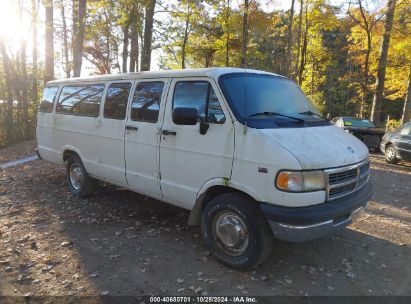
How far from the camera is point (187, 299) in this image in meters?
3.81

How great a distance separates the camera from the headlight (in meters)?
3.83

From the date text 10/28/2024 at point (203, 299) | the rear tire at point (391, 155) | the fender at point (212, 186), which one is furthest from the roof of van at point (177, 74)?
the rear tire at point (391, 155)

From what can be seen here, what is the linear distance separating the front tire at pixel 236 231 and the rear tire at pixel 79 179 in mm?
3218

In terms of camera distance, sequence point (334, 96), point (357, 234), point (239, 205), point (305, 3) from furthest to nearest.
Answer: point (334, 96) → point (305, 3) → point (357, 234) → point (239, 205)

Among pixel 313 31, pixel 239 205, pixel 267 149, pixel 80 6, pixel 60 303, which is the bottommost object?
pixel 60 303

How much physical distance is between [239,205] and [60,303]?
2109 mm

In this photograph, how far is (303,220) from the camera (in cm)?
384

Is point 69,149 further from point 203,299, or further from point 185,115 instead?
point 203,299

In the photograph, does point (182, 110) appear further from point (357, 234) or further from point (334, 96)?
point (334, 96)

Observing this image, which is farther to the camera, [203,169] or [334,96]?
[334,96]

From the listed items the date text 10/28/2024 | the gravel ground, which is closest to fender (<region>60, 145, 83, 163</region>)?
the gravel ground

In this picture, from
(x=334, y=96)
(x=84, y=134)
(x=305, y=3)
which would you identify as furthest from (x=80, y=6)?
(x=334, y=96)

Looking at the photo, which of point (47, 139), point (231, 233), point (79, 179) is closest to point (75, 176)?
point (79, 179)

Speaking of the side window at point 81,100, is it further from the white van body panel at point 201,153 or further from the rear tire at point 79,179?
the rear tire at point 79,179
